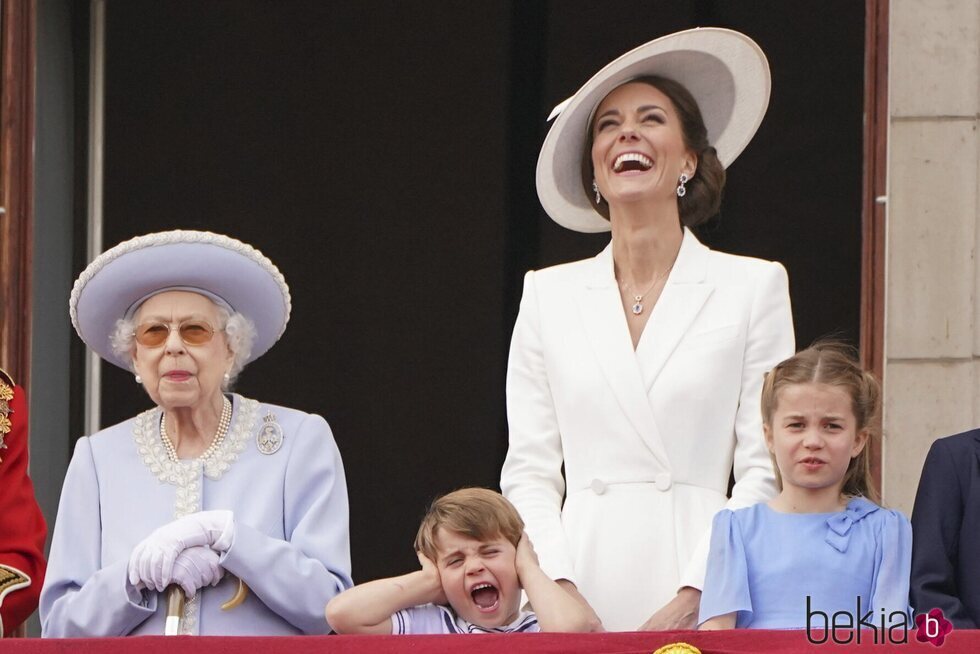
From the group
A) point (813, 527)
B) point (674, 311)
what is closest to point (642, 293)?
point (674, 311)

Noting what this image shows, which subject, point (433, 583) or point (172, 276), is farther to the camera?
point (172, 276)

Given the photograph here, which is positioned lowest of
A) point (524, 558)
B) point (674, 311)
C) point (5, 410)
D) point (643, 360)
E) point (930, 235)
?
point (524, 558)

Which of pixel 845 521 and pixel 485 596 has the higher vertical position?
pixel 845 521

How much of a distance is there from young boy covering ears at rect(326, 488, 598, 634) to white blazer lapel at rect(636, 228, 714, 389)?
1.77ft

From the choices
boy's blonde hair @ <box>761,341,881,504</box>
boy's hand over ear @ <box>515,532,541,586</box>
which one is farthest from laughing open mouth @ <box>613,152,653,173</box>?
boy's hand over ear @ <box>515,532,541,586</box>

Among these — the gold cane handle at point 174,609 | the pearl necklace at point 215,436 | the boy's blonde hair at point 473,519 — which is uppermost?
the pearl necklace at point 215,436

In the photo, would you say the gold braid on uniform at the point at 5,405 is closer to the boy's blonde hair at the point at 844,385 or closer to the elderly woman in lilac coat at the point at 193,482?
the elderly woman in lilac coat at the point at 193,482

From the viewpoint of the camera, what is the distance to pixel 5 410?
4906mm

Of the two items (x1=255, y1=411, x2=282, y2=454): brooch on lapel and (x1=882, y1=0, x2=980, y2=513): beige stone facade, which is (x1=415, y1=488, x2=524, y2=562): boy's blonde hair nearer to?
(x1=255, y1=411, x2=282, y2=454): brooch on lapel

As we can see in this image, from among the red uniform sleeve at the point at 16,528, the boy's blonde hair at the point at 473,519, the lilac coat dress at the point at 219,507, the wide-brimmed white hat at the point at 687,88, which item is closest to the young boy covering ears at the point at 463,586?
the boy's blonde hair at the point at 473,519

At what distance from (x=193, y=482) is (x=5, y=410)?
696mm

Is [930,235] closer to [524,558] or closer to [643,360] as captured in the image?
[643,360]

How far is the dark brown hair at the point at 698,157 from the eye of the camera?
485 cm

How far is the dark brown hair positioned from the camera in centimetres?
485
